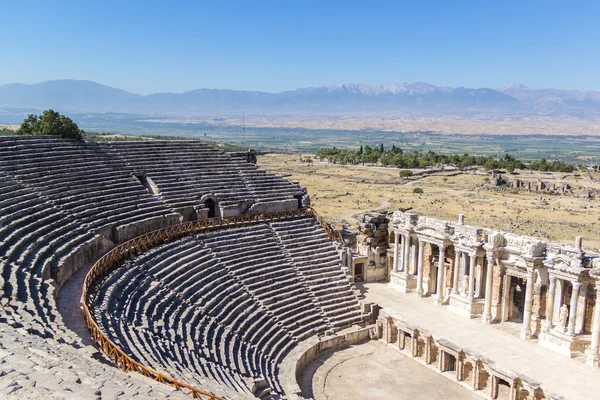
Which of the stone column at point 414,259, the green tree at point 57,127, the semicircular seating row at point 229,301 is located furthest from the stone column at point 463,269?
the green tree at point 57,127

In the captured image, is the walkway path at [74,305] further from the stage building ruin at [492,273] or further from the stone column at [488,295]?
the stone column at [488,295]

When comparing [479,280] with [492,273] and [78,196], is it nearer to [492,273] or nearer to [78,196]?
[492,273]

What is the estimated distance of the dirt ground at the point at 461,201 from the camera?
6191 centimetres

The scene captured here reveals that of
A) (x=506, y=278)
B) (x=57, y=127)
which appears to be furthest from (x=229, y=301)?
(x=57, y=127)

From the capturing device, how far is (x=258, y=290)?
29.5 meters

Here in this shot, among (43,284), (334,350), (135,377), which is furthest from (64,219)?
(334,350)

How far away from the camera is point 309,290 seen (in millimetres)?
31328

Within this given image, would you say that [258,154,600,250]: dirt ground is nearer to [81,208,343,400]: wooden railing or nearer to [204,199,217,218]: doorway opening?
[81,208,343,400]: wooden railing

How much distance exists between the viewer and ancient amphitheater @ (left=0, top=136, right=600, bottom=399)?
19453mm

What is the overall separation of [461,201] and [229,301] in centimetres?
6102

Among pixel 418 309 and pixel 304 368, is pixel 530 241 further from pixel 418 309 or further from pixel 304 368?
pixel 304 368

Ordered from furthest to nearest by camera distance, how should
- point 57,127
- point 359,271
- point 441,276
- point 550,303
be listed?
point 359,271, point 57,127, point 441,276, point 550,303

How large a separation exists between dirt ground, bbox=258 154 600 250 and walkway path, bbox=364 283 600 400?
2743cm

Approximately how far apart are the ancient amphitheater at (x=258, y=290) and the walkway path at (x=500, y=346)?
12cm
